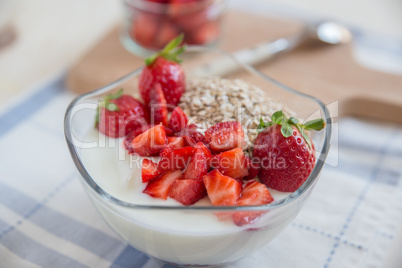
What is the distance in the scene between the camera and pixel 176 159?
3.14 feet

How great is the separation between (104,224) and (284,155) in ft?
1.64

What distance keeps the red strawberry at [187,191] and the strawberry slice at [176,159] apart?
5 cm

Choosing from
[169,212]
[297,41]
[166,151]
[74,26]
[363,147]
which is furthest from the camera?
[74,26]

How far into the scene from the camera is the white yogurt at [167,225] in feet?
2.86

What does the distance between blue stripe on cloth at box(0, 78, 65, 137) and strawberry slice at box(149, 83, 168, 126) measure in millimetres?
567

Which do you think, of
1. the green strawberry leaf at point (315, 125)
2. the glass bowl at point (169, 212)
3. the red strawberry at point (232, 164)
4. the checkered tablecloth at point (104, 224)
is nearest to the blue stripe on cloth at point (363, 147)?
the checkered tablecloth at point (104, 224)

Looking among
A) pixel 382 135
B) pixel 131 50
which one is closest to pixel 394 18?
pixel 382 135

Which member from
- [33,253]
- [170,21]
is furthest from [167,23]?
[33,253]

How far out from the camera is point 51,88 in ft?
5.38

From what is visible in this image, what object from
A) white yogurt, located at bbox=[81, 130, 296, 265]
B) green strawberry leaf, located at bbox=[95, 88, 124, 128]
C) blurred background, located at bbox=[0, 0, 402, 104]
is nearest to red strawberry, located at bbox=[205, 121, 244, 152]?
white yogurt, located at bbox=[81, 130, 296, 265]

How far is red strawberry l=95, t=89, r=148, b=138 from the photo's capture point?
1.09m

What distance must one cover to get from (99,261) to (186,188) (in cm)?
32

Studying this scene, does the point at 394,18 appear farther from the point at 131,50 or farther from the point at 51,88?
the point at 51,88

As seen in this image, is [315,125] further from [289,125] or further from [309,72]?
[309,72]
